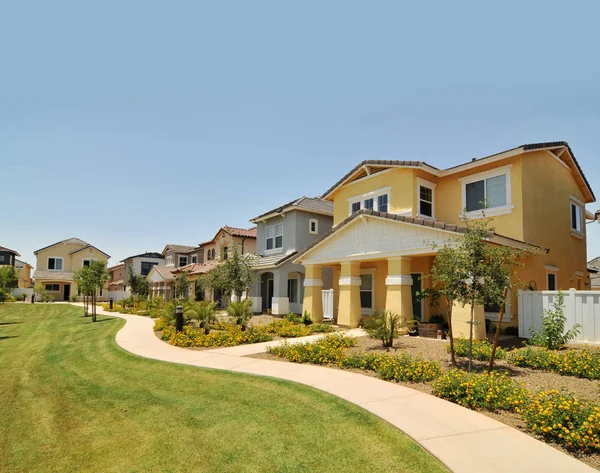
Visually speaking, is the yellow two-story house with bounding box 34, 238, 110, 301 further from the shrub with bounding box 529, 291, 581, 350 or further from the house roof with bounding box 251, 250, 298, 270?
the shrub with bounding box 529, 291, 581, 350

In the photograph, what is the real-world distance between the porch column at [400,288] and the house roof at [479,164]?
488 cm

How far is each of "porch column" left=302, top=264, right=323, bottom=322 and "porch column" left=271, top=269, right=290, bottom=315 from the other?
434 centimetres

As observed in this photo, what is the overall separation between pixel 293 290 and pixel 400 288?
11.7 meters

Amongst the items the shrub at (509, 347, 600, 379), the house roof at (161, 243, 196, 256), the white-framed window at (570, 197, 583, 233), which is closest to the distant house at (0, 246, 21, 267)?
the house roof at (161, 243, 196, 256)

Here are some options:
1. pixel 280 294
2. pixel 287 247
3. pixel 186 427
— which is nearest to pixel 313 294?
pixel 280 294

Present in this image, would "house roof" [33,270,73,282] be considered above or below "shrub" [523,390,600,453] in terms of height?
above

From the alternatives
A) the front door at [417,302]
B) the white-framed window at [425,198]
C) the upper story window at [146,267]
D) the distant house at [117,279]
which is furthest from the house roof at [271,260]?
the distant house at [117,279]

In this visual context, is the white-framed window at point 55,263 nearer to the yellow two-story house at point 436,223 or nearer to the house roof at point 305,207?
the house roof at point 305,207

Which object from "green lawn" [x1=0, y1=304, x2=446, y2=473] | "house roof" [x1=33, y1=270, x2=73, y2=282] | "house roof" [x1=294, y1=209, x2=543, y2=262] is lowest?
"green lawn" [x1=0, y1=304, x2=446, y2=473]

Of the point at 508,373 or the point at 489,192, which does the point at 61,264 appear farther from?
the point at 508,373

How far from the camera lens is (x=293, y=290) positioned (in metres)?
26.0

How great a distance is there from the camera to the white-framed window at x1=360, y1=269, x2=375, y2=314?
66.4ft

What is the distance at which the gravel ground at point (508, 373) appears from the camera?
A: 609cm

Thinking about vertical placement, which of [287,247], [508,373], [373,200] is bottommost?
[508,373]
